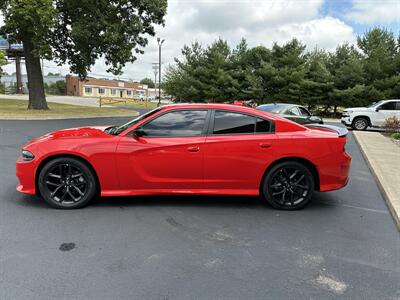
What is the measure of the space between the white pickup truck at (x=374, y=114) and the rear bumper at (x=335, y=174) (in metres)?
13.7

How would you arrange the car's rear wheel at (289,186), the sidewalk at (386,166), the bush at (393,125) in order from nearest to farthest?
1. the car's rear wheel at (289,186)
2. the sidewalk at (386,166)
3. the bush at (393,125)

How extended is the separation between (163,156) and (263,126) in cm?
146

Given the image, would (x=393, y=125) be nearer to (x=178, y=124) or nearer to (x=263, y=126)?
(x=263, y=126)

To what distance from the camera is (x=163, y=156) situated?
4418mm

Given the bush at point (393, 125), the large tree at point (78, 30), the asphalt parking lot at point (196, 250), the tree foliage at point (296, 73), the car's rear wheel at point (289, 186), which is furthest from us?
the tree foliage at point (296, 73)

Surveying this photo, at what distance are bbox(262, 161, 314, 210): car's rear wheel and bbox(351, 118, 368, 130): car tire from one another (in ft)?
46.2

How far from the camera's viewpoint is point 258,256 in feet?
10.9

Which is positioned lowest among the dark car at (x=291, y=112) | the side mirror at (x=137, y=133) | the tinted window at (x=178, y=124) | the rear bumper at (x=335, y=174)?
the rear bumper at (x=335, y=174)

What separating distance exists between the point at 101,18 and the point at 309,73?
1793 centimetres

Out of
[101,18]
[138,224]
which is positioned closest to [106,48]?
[101,18]

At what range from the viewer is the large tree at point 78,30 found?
53.2 ft

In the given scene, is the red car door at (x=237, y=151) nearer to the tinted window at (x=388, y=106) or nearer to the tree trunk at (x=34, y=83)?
the tinted window at (x=388, y=106)

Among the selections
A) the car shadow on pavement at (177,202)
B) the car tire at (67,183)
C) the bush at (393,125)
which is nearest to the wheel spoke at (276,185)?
the car shadow on pavement at (177,202)

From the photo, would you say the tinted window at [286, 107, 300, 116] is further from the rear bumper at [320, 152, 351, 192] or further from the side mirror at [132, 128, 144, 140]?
the side mirror at [132, 128, 144, 140]
